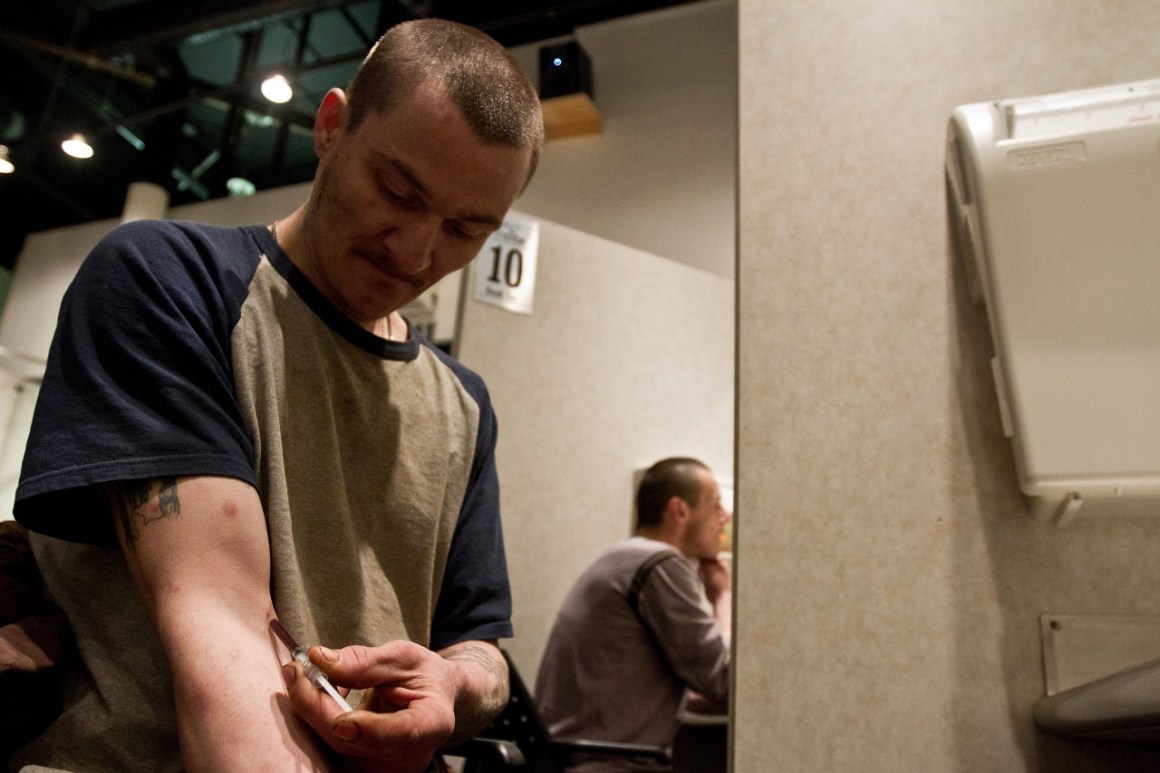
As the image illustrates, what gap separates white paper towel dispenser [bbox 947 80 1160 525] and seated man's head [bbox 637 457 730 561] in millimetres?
1568

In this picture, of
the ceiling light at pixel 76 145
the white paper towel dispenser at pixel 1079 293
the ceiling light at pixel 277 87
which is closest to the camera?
the white paper towel dispenser at pixel 1079 293

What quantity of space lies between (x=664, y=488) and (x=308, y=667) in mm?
1851

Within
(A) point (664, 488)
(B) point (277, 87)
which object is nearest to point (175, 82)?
(B) point (277, 87)

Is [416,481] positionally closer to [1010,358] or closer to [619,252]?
[1010,358]

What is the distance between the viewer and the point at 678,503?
2352 millimetres

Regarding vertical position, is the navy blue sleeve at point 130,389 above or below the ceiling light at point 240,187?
below

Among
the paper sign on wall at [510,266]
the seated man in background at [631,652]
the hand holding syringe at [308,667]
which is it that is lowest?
the seated man in background at [631,652]

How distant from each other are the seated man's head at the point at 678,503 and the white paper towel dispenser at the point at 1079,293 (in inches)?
61.7

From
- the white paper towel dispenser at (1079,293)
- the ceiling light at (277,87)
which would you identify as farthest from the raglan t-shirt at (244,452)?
the ceiling light at (277,87)

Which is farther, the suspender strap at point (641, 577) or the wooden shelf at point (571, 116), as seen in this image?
the wooden shelf at point (571, 116)

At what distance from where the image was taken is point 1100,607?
0.80 metres

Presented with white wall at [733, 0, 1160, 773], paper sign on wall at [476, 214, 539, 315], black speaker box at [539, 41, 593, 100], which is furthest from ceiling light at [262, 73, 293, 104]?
white wall at [733, 0, 1160, 773]

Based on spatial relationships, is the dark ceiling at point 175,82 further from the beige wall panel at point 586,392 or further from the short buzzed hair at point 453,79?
the short buzzed hair at point 453,79

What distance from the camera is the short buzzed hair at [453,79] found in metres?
0.78
